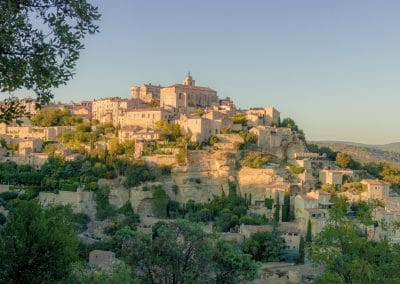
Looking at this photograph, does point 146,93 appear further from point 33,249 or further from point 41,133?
point 33,249

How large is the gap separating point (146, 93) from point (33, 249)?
43.9 meters

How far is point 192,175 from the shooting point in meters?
40.2

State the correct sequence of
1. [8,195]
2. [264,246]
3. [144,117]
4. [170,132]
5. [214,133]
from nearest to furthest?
[264,246], [8,195], [214,133], [170,132], [144,117]

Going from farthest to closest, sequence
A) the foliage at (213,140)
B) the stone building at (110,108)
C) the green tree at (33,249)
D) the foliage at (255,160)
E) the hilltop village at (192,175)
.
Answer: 1. the stone building at (110,108)
2. the foliage at (213,140)
3. the foliage at (255,160)
4. the hilltop village at (192,175)
5. the green tree at (33,249)

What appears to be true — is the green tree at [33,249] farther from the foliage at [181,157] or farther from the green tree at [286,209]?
the foliage at [181,157]

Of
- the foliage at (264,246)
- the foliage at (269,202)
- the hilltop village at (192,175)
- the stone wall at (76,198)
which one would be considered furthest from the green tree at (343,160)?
the stone wall at (76,198)

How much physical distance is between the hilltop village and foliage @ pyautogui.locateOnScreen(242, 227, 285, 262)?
0.39 ft

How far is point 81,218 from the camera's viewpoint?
3631 centimetres

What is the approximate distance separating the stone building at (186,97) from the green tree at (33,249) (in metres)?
36.8

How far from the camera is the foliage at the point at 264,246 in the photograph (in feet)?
97.6

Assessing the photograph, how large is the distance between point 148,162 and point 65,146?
900 centimetres

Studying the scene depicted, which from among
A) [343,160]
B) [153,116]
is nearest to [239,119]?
[153,116]

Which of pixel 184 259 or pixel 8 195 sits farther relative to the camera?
pixel 8 195

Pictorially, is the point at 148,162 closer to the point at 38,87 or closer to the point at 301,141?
the point at 301,141
